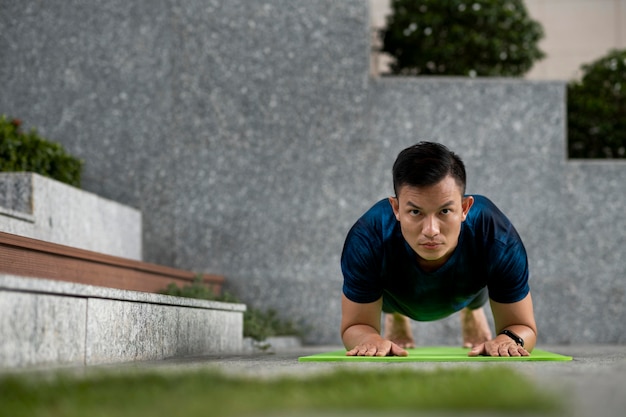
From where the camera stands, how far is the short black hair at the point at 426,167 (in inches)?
136

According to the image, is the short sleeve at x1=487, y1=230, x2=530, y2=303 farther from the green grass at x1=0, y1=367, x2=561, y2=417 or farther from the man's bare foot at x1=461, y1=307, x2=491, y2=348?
the green grass at x1=0, y1=367, x2=561, y2=417

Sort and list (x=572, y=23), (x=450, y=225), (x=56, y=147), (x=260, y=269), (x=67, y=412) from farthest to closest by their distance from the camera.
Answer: (x=572, y=23)
(x=260, y=269)
(x=56, y=147)
(x=450, y=225)
(x=67, y=412)

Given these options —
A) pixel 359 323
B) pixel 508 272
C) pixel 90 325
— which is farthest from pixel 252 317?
pixel 90 325

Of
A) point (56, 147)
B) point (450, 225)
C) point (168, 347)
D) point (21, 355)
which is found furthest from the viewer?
point (56, 147)

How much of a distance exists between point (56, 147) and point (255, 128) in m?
1.83

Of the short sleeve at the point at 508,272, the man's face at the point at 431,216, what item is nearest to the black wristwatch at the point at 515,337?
the short sleeve at the point at 508,272

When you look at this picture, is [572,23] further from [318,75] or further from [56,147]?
[56,147]

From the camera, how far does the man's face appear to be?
3459mm

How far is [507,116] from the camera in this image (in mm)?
7402

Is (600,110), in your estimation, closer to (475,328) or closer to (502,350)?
(475,328)

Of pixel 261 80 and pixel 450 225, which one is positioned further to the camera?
pixel 261 80

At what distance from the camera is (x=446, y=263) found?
3893mm

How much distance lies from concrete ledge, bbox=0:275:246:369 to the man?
30.3 inches

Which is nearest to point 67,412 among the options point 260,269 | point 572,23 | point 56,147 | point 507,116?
point 56,147
